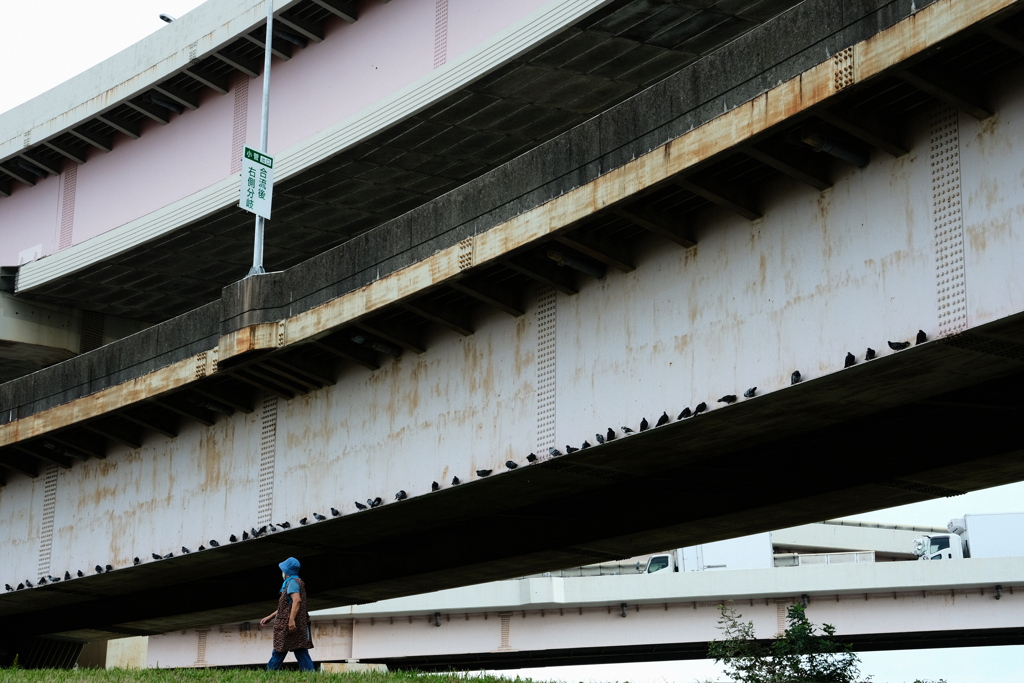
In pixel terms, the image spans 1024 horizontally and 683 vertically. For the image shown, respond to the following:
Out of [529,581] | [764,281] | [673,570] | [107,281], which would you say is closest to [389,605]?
[529,581]

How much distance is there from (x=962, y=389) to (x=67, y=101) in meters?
20.3

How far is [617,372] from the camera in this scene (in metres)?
15.5

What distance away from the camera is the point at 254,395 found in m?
21.6

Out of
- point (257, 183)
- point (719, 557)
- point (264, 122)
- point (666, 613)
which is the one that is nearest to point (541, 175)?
point (257, 183)

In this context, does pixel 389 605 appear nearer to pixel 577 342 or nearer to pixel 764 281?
pixel 577 342

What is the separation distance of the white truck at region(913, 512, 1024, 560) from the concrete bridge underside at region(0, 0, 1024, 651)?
21.6m

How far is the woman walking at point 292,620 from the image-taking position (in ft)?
51.9

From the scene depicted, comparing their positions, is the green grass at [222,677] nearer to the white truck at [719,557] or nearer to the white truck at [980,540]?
the white truck at [719,557]

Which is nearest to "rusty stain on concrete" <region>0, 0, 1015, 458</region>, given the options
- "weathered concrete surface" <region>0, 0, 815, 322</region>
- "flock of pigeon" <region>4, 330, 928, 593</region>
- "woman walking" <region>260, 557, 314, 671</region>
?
"flock of pigeon" <region>4, 330, 928, 593</region>

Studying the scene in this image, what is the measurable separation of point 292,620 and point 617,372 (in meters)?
4.83

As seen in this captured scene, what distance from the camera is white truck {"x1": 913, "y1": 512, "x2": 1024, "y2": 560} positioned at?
40.5 metres

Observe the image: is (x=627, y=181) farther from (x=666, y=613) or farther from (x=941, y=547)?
(x=941, y=547)

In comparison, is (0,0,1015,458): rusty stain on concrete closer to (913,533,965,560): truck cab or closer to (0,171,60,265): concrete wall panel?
(0,171,60,265): concrete wall panel

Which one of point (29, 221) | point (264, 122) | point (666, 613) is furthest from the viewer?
point (666, 613)
